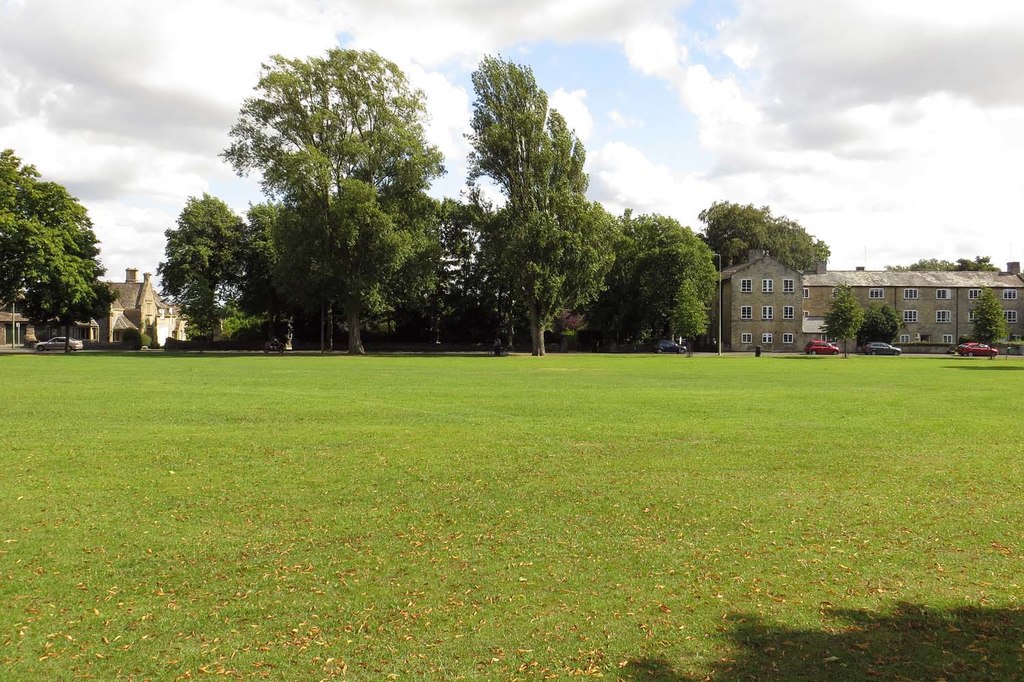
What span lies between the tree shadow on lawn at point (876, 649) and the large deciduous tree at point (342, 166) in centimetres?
5891

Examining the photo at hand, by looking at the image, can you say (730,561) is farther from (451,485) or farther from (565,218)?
(565,218)

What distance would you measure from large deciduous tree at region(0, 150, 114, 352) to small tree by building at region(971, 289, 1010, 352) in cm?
9010

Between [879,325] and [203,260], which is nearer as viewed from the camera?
[203,260]

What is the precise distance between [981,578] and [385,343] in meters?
84.2

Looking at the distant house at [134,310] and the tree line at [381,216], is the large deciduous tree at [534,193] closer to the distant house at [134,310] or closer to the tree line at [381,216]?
the tree line at [381,216]

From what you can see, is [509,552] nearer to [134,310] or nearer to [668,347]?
[668,347]

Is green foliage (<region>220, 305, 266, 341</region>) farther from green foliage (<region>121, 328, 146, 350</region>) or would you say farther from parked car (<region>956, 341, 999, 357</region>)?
parked car (<region>956, 341, 999, 357</region>)

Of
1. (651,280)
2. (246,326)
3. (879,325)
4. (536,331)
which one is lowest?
(536,331)

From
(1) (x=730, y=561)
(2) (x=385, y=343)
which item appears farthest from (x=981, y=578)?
(2) (x=385, y=343)

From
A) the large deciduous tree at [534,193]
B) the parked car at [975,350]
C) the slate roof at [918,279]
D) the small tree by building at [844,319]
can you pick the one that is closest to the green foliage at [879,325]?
the slate roof at [918,279]

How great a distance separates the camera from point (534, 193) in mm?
70188

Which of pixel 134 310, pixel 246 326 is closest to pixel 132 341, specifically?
pixel 246 326

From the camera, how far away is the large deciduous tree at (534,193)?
68250 millimetres

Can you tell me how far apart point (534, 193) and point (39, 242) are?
40.8 meters
